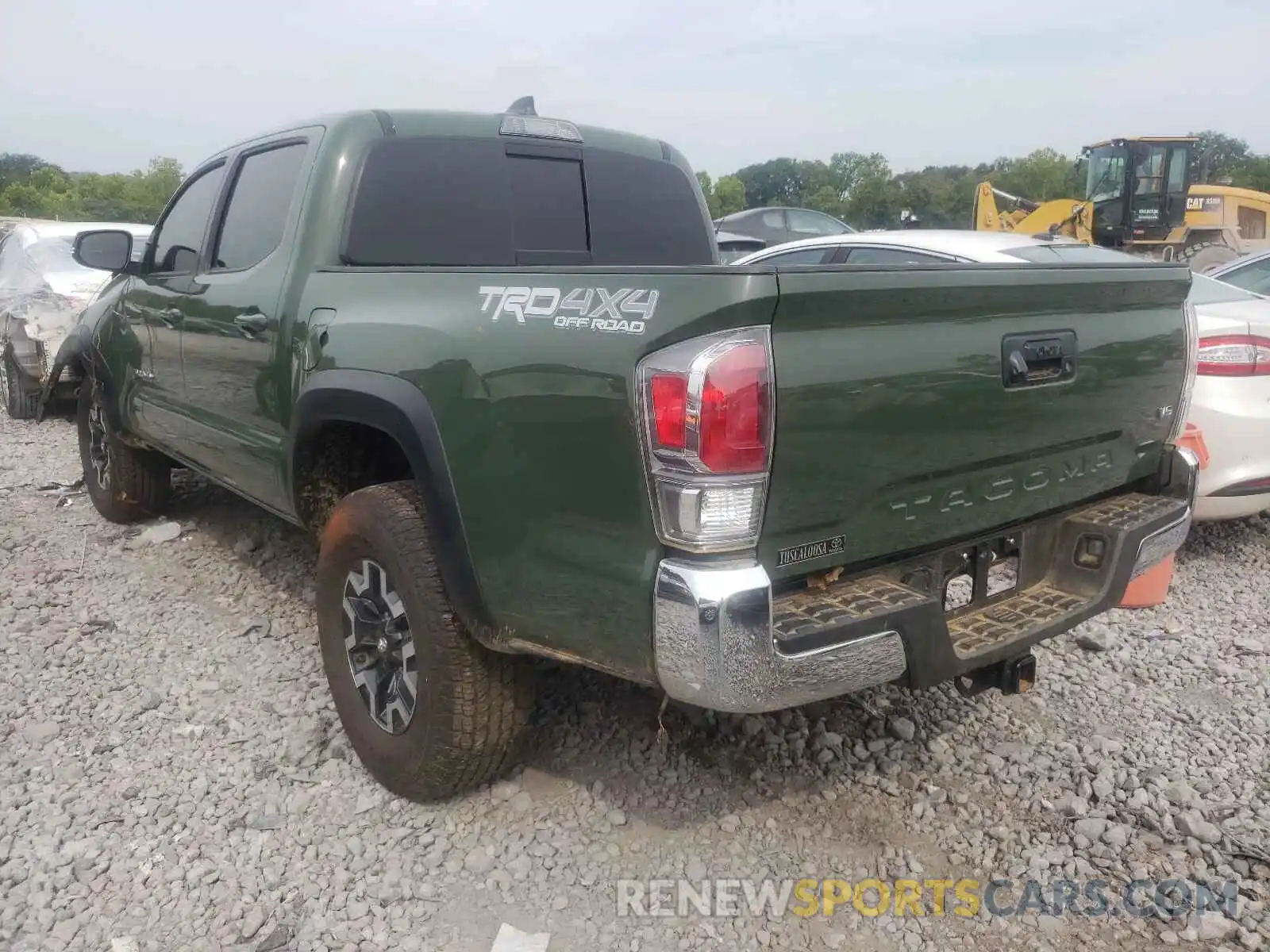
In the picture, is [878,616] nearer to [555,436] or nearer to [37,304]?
[555,436]

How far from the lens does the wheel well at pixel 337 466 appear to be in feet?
10.2

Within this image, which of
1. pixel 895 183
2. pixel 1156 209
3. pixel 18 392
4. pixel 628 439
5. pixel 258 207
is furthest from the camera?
pixel 895 183

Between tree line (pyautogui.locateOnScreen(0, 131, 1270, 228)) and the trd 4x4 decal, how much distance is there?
110ft

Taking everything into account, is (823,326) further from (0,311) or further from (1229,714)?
(0,311)

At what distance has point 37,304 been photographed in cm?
793

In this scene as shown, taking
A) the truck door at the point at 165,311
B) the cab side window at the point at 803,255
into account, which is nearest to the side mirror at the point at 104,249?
the truck door at the point at 165,311

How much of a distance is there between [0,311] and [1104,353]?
28.8ft

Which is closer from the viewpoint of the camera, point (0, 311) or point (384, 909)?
point (384, 909)

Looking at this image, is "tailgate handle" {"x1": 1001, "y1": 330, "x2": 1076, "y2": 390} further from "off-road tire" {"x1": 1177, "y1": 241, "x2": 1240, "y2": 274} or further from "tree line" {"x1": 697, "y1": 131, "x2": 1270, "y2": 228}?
"tree line" {"x1": 697, "y1": 131, "x2": 1270, "y2": 228}

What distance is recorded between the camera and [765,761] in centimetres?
311

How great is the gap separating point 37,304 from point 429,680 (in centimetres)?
702

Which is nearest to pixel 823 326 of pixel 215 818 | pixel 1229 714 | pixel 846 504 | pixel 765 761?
pixel 846 504

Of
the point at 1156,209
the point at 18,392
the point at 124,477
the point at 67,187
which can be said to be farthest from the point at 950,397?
the point at 67,187

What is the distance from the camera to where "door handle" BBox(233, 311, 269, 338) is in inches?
130
